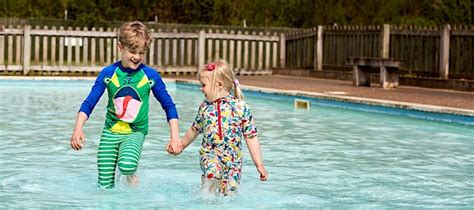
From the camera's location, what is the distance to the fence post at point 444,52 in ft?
68.0

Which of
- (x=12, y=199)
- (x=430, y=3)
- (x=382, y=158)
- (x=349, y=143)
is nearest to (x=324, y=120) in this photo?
(x=349, y=143)

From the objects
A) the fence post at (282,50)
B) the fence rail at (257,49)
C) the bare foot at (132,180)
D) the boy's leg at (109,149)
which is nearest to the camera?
the boy's leg at (109,149)

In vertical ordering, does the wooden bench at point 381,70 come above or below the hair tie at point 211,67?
below

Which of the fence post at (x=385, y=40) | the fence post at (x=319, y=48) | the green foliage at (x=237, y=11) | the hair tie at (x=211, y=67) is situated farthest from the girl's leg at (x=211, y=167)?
the green foliage at (x=237, y=11)

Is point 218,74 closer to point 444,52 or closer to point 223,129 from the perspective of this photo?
point 223,129

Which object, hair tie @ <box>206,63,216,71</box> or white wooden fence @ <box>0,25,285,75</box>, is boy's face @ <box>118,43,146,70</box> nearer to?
hair tie @ <box>206,63,216,71</box>

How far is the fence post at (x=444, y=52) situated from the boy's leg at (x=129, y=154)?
1507 centimetres

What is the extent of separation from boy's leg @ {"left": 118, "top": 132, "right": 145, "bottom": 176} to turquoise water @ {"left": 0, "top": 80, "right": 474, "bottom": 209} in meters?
0.27

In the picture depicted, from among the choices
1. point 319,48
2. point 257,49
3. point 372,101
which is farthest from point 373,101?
point 257,49

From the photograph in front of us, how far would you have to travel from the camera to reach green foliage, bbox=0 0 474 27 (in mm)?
34156

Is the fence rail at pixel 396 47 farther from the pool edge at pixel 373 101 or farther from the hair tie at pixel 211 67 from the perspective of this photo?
the hair tie at pixel 211 67

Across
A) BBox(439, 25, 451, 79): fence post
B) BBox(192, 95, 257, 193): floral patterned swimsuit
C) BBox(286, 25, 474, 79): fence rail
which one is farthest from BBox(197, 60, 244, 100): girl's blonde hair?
BBox(439, 25, 451, 79): fence post

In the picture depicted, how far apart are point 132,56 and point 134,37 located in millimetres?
179

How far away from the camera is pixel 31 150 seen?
10156 millimetres
